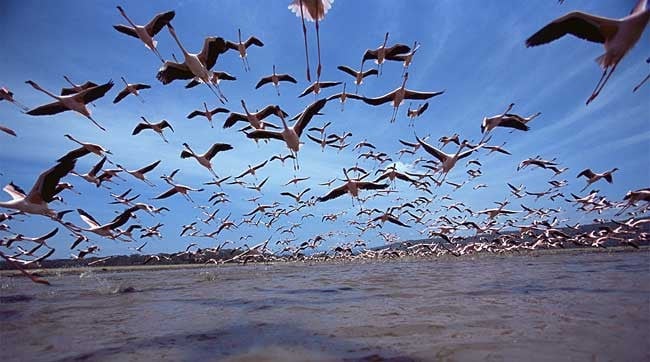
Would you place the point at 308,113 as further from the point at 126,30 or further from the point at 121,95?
the point at 121,95

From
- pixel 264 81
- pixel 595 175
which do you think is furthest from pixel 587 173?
pixel 264 81

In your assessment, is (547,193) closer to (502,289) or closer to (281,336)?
(502,289)

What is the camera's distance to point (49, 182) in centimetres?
654

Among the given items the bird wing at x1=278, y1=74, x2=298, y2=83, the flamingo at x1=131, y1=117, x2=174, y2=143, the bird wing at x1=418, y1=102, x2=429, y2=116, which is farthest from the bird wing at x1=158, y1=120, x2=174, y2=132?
the bird wing at x1=418, y1=102, x2=429, y2=116

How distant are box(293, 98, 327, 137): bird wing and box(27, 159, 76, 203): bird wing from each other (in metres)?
5.38

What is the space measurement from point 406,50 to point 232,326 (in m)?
12.1

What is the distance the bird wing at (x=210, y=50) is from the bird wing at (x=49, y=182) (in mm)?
5357

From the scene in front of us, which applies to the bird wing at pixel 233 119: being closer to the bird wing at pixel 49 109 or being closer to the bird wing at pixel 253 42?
the bird wing at pixel 253 42

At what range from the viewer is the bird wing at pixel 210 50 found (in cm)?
1023

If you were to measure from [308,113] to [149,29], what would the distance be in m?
5.29

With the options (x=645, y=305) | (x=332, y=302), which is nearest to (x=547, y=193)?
(x=645, y=305)

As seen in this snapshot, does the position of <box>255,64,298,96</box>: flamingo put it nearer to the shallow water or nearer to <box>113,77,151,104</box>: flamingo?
<box>113,77,151,104</box>: flamingo

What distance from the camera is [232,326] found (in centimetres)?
548

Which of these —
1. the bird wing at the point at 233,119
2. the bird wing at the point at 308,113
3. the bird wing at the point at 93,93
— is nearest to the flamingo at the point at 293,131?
the bird wing at the point at 308,113
